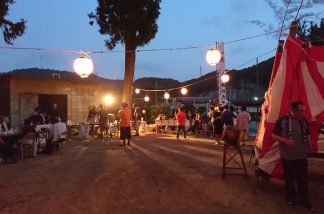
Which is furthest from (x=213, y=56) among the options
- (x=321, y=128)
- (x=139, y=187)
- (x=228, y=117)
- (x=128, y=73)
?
(x=139, y=187)

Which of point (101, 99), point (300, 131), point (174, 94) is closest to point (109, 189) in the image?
point (300, 131)

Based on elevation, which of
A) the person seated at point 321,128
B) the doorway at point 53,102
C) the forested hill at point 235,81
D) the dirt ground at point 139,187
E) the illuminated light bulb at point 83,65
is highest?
the forested hill at point 235,81

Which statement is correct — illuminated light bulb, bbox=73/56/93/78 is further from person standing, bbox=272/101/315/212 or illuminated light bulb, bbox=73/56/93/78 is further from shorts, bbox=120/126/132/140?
person standing, bbox=272/101/315/212

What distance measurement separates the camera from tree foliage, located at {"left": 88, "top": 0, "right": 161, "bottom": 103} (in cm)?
2653

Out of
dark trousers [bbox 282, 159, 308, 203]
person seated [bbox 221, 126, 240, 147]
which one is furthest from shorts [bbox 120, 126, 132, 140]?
dark trousers [bbox 282, 159, 308, 203]

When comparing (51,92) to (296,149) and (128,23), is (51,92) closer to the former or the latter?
(128,23)

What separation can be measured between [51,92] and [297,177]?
1807cm

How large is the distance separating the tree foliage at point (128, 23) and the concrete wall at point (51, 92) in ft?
8.47

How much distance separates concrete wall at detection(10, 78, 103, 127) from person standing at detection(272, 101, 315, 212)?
16255mm

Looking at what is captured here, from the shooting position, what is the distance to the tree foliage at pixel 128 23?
87.0ft

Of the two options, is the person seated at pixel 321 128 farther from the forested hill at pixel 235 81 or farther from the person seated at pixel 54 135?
the forested hill at pixel 235 81

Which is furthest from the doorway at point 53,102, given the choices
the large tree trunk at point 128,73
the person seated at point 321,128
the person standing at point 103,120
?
the person seated at point 321,128

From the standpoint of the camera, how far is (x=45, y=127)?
15.8m

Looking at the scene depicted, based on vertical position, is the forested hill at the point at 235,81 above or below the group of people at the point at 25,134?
above
